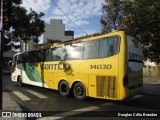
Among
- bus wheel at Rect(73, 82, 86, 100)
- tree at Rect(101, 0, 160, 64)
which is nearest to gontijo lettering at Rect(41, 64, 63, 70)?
bus wheel at Rect(73, 82, 86, 100)

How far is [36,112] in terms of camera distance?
1031 cm

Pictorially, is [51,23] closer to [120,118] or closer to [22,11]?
[22,11]

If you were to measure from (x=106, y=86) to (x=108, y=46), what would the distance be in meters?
1.73

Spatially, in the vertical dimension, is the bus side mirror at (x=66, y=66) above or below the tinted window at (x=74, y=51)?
below

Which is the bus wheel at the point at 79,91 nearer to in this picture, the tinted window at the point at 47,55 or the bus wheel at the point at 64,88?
the bus wheel at the point at 64,88

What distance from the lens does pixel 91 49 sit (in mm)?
13148

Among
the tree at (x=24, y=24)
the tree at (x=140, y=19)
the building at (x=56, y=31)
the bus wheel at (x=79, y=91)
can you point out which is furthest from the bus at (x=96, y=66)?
the building at (x=56, y=31)

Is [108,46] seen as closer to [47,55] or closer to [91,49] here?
[91,49]

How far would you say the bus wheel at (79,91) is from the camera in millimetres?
13459

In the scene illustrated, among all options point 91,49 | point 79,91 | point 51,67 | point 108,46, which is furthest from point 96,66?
point 51,67

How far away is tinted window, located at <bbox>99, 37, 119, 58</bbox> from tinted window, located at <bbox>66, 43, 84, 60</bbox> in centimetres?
142

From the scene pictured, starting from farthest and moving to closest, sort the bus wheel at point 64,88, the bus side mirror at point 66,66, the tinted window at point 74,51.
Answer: the bus wheel at point 64,88, the bus side mirror at point 66,66, the tinted window at point 74,51

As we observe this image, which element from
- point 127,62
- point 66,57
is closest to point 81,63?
point 66,57

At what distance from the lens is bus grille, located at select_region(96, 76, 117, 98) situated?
11664 mm
